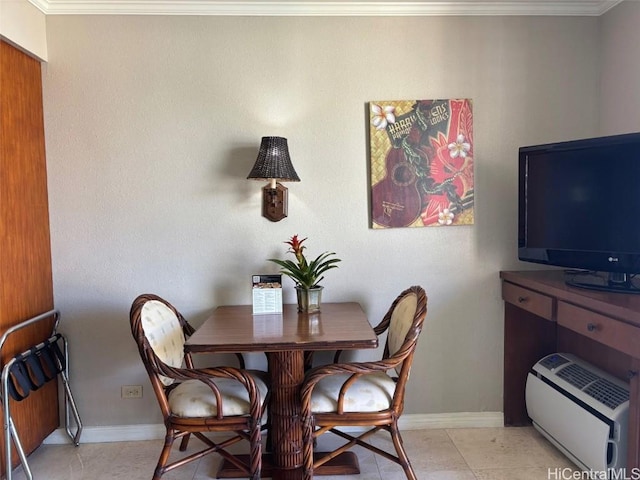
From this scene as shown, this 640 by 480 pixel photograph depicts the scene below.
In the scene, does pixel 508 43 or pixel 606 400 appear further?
pixel 508 43

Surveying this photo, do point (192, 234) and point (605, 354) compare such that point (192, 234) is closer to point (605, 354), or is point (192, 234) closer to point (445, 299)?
point (445, 299)

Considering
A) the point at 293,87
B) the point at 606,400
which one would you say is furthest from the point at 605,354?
the point at 293,87

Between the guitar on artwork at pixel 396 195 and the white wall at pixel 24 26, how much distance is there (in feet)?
6.46

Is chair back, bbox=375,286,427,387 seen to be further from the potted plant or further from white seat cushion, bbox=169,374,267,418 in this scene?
white seat cushion, bbox=169,374,267,418

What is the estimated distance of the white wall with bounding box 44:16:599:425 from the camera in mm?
2473

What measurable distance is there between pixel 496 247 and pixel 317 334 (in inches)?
51.5

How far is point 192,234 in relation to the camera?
2525mm

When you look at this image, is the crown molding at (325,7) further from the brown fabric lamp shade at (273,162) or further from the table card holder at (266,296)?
the table card holder at (266,296)

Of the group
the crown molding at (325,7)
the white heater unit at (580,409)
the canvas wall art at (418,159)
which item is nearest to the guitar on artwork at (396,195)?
the canvas wall art at (418,159)

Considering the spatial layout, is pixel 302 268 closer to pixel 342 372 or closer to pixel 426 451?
pixel 342 372

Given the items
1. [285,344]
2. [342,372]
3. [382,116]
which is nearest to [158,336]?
[285,344]

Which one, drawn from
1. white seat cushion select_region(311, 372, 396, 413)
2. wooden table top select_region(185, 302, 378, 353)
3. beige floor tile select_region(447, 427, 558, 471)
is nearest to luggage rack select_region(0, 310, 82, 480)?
wooden table top select_region(185, 302, 378, 353)

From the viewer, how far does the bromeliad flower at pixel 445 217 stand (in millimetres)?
2545

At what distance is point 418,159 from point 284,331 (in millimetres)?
1254
